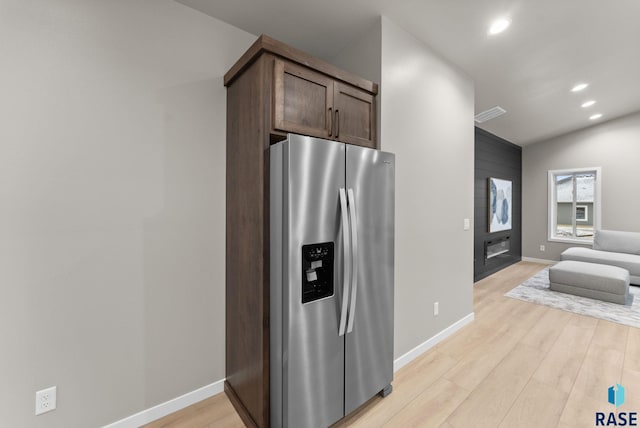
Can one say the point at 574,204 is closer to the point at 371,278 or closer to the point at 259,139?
the point at 371,278

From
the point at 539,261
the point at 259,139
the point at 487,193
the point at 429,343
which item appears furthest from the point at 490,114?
the point at 539,261

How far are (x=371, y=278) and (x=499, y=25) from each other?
2423 mm

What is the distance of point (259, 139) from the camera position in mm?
1662

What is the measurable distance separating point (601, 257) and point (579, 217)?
6.34 feet

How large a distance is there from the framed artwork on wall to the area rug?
1.31 metres

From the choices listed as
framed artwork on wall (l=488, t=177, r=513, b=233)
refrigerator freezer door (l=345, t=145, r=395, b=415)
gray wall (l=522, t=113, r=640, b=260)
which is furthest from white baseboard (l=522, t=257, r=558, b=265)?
refrigerator freezer door (l=345, t=145, r=395, b=415)

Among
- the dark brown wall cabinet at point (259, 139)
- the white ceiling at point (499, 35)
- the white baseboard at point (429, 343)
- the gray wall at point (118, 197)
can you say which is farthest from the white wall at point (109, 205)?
the white baseboard at point (429, 343)

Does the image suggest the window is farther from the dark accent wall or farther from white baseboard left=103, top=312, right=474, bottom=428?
white baseboard left=103, top=312, right=474, bottom=428

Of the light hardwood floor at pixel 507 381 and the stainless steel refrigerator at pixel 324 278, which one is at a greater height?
the stainless steel refrigerator at pixel 324 278

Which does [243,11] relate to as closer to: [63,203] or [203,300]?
[63,203]

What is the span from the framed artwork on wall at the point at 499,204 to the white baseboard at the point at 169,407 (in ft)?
17.9

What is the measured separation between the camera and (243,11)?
203cm

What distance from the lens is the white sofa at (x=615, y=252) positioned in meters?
4.72

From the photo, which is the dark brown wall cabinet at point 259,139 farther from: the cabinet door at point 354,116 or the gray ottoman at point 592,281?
the gray ottoman at point 592,281
